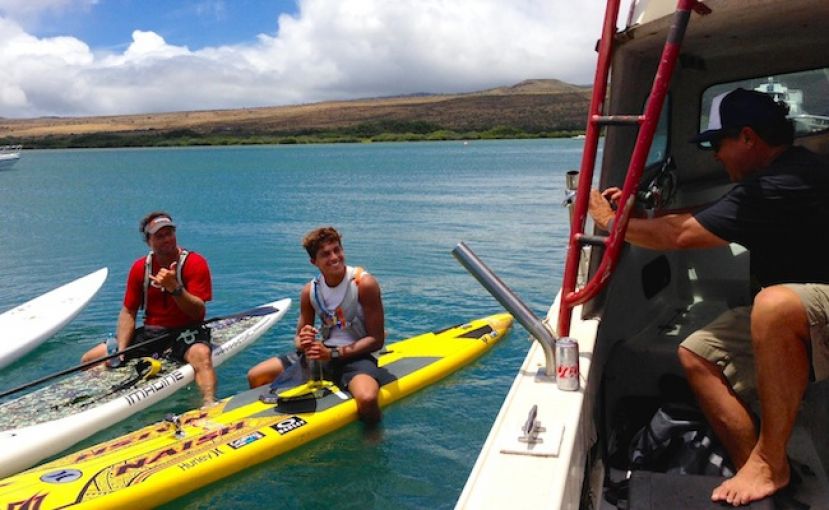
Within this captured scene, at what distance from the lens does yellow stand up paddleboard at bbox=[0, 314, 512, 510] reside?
5.54m

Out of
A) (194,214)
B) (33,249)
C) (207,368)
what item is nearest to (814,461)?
(207,368)

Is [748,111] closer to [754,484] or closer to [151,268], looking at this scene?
[754,484]

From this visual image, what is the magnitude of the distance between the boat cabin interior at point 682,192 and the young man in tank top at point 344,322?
8.35 feet

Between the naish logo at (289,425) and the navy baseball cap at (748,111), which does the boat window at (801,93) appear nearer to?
the navy baseball cap at (748,111)

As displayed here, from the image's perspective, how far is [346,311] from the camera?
276 inches

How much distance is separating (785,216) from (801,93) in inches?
106

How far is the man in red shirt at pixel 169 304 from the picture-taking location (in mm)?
7793

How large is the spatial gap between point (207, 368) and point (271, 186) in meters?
33.8

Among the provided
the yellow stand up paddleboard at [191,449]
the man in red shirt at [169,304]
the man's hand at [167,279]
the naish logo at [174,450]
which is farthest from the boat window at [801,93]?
the man in red shirt at [169,304]

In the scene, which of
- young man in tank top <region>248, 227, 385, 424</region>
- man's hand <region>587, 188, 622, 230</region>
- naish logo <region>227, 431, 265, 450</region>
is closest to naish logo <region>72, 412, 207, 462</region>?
naish logo <region>227, 431, 265, 450</region>

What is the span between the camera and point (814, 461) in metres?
3.76

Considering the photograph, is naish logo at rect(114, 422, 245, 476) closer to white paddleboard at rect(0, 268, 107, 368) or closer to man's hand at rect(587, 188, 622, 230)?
man's hand at rect(587, 188, 622, 230)

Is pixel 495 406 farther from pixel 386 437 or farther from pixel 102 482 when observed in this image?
pixel 102 482

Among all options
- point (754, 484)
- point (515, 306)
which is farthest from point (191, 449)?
point (754, 484)
